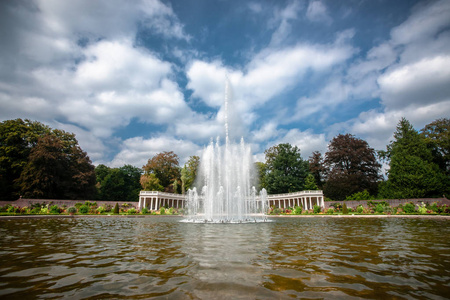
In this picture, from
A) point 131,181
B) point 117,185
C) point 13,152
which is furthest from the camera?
point 131,181

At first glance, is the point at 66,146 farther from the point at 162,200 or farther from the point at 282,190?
the point at 282,190

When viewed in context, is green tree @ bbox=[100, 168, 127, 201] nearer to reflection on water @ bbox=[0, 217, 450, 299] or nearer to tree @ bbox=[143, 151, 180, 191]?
tree @ bbox=[143, 151, 180, 191]

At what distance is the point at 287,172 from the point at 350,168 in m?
15.5

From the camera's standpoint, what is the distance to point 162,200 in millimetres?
58062

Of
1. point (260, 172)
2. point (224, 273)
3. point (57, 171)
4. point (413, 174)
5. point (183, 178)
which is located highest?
point (260, 172)

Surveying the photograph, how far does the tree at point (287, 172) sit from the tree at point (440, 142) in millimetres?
25594

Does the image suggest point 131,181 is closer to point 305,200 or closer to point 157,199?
point 157,199

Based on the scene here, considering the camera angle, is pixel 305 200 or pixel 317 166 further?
pixel 317 166

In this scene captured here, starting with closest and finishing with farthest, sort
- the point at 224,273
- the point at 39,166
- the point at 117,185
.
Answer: the point at 224,273, the point at 39,166, the point at 117,185

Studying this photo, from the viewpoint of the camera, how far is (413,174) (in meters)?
37.6

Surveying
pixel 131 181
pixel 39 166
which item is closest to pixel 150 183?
pixel 131 181

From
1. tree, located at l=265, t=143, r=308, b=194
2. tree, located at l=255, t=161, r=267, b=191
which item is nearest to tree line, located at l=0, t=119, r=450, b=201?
tree, located at l=265, t=143, r=308, b=194

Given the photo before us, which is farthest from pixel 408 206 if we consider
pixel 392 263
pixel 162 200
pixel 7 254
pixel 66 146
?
pixel 66 146

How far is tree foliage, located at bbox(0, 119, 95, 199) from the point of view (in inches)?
1603
